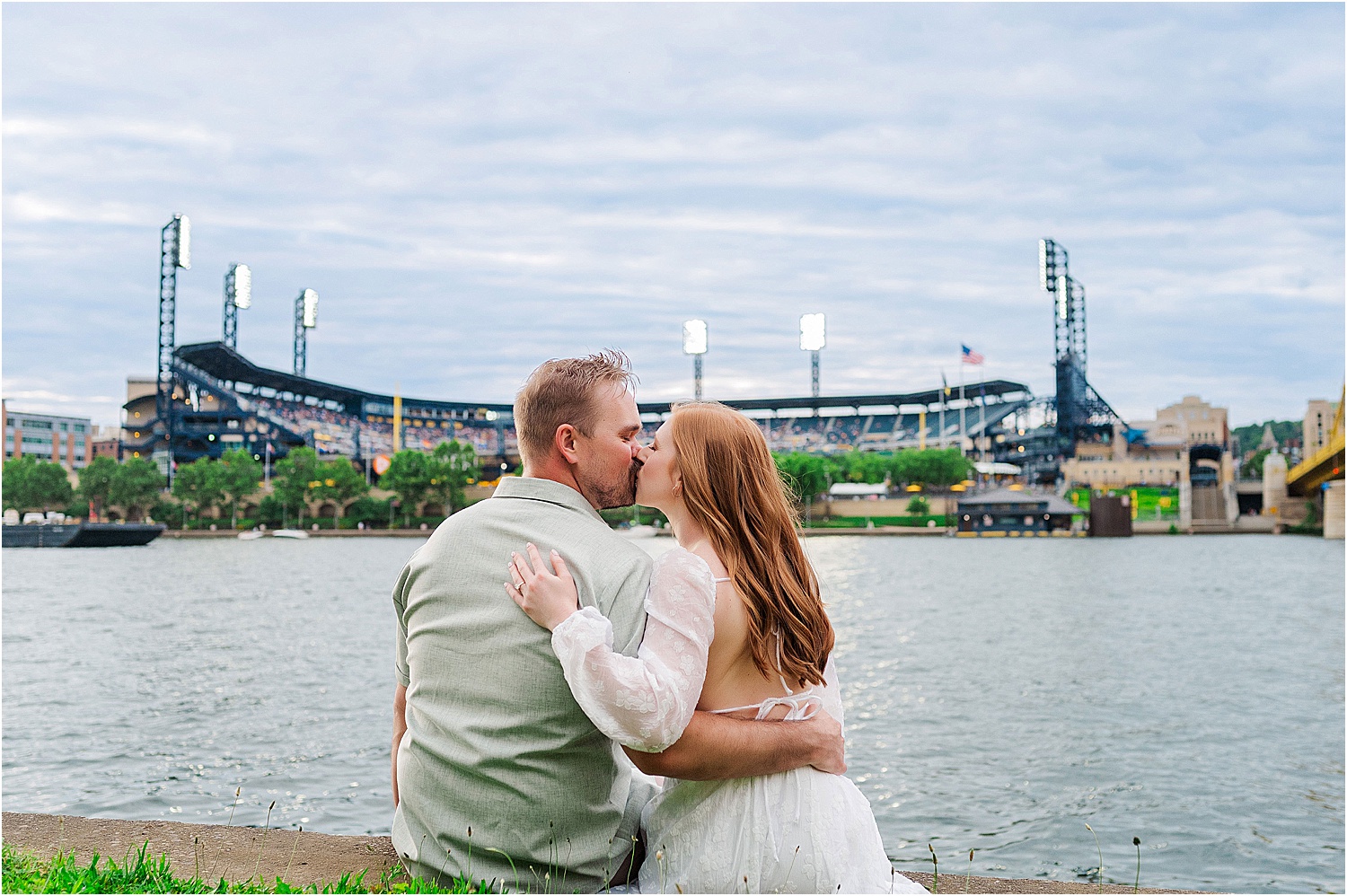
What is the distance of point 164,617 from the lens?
73.8 ft

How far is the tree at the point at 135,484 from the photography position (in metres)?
80.5

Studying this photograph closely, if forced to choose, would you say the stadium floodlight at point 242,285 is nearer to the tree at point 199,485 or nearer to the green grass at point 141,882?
the tree at point 199,485

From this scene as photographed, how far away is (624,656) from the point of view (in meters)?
2.12

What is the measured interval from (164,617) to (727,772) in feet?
76.2

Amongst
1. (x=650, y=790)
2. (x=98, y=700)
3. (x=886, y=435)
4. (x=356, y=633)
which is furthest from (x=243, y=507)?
(x=650, y=790)

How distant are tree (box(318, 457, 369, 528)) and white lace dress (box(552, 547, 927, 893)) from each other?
278 feet

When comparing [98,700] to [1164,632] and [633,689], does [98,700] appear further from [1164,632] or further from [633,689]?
[1164,632]

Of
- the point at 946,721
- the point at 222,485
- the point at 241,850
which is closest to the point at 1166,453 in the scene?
the point at 222,485

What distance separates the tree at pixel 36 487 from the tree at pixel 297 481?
17645 mm

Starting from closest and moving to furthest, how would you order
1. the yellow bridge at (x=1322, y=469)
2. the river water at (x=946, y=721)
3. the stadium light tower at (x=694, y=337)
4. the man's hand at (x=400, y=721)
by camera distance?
the man's hand at (x=400, y=721), the river water at (x=946, y=721), the yellow bridge at (x=1322, y=469), the stadium light tower at (x=694, y=337)

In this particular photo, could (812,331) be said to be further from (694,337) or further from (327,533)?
(327,533)

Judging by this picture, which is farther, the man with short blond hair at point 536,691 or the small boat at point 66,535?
the small boat at point 66,535

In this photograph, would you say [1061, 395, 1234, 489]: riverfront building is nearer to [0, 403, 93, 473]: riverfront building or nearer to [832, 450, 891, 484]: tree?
[832, 450, 891, 484]: tree

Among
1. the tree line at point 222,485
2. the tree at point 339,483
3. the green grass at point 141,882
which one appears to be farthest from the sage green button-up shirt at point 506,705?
the tree at point 339,483
